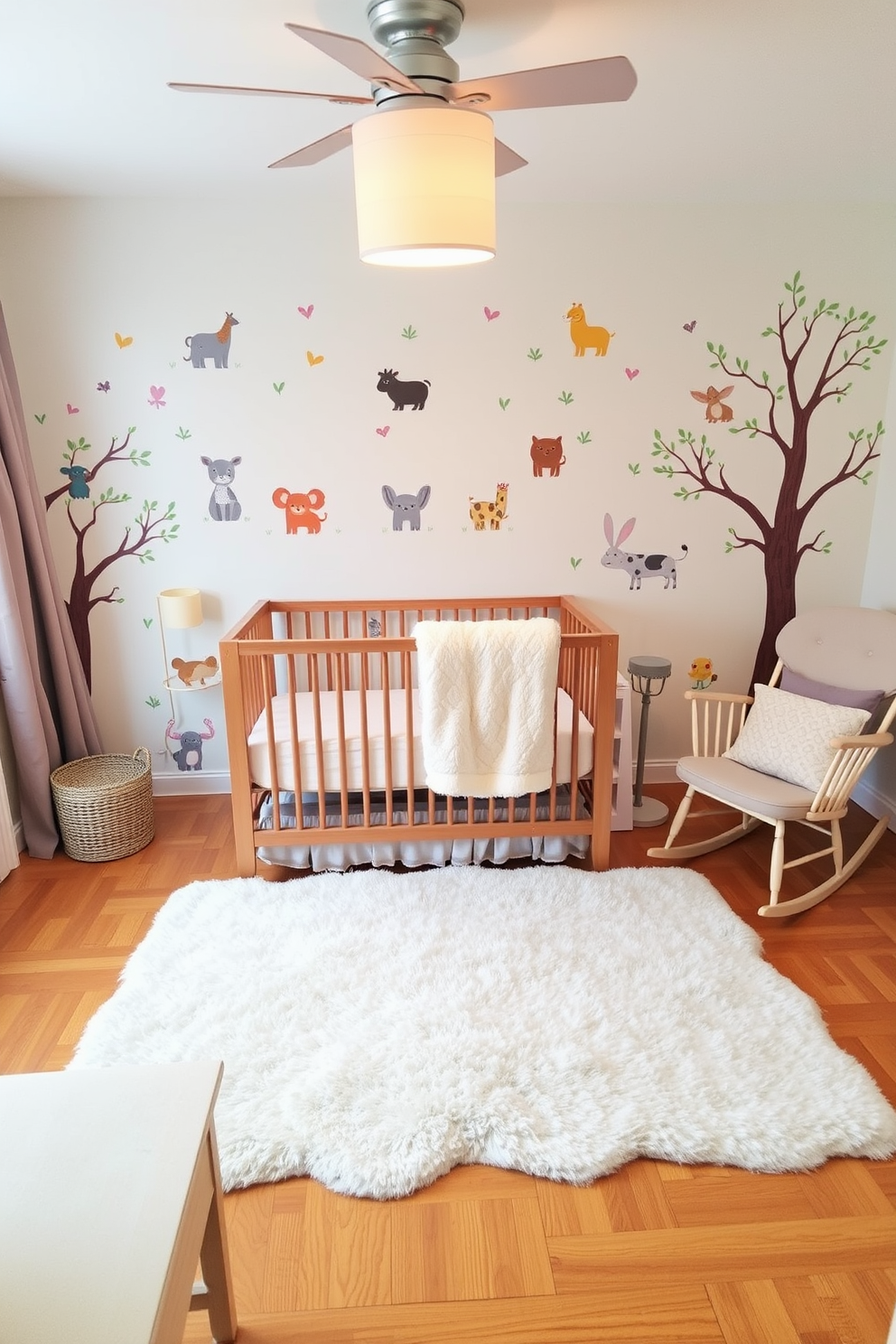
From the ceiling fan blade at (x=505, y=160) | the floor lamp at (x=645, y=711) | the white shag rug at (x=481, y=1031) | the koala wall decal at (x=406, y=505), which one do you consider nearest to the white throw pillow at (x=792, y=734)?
the floor lamp at (x=645, y=711)

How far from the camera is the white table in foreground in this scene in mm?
881

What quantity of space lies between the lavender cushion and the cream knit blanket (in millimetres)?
1028

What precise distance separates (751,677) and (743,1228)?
2322mm

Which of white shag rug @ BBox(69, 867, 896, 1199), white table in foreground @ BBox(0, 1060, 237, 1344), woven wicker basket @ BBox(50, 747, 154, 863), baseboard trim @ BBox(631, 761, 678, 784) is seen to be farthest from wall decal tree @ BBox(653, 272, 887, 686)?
white table in foreground @ BBox(0, 1060, 237, 1344)

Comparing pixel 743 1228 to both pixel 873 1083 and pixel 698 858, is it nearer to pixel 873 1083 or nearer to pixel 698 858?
pixel 873 1083

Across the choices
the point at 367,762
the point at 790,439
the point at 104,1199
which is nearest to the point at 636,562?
the point at 790,439

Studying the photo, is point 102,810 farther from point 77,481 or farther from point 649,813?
point 649,813

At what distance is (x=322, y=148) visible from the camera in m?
1.70

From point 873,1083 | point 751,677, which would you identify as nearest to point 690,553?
point 751,677

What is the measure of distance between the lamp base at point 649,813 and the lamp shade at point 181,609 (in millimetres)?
1836

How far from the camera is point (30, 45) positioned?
173 centimetres

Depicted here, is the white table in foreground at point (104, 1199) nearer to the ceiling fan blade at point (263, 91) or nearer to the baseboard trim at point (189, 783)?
the ceiling fan blade at point (263, 91)

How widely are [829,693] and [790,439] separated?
1.04 m

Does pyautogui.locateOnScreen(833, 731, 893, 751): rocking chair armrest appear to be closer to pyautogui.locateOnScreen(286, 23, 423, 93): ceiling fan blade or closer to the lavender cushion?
the lavender cushion
